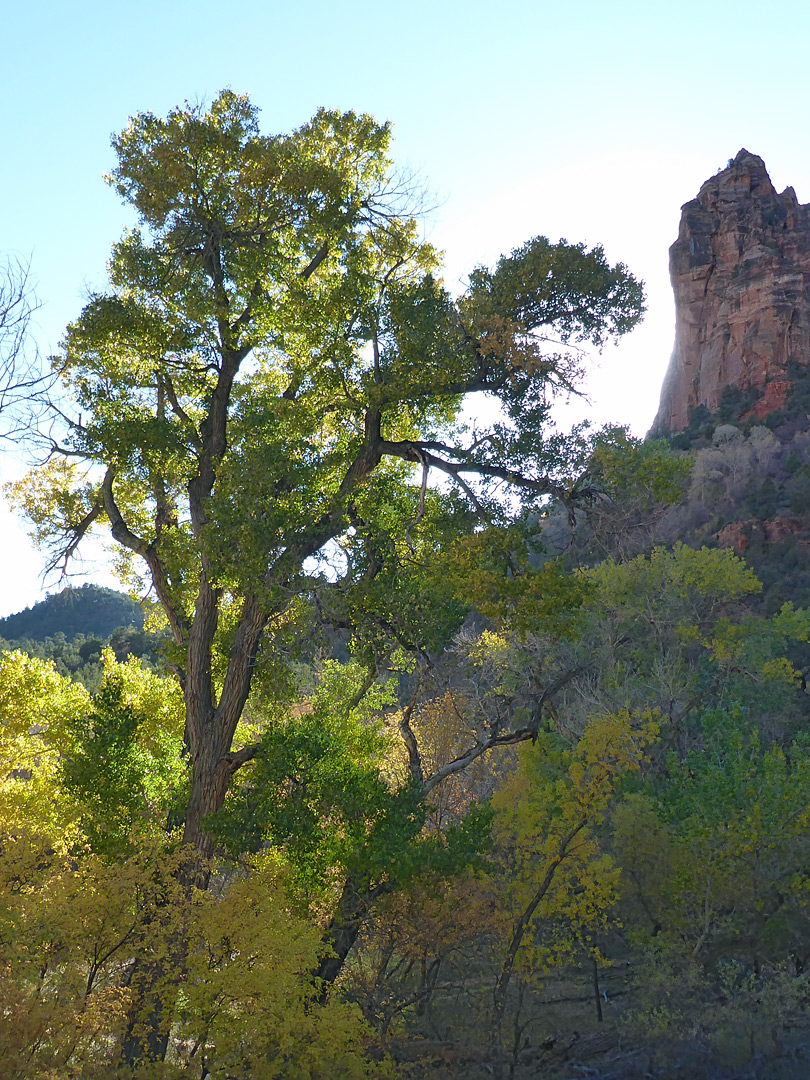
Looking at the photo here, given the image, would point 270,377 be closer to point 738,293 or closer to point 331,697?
point 331,697

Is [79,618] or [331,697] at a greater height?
[79,618]

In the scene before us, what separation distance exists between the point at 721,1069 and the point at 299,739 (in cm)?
656

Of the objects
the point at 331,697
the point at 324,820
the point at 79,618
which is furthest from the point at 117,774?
the point at 79,618

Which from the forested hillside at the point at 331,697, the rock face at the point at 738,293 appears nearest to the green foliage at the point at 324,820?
the forested hillside at the point at 331,697

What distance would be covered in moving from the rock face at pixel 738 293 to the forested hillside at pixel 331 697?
53340 millimetres

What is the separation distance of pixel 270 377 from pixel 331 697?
6.18m

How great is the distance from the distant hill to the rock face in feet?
151

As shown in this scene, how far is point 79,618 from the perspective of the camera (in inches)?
2363

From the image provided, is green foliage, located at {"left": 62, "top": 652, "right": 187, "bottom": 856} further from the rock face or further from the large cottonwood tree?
the rock face

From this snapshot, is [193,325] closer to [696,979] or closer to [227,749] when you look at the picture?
[227,749]

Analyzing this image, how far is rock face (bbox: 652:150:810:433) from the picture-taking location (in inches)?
2422

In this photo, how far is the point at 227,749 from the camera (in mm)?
10914

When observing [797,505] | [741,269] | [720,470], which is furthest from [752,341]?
[797,505]

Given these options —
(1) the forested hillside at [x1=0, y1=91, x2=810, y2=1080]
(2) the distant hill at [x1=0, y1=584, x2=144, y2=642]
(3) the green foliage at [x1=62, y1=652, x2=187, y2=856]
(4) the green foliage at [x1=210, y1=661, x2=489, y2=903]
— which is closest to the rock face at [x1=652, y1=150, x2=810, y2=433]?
(2) the distant hill at [x1=0, y1=584, x2=144, y2=642]
